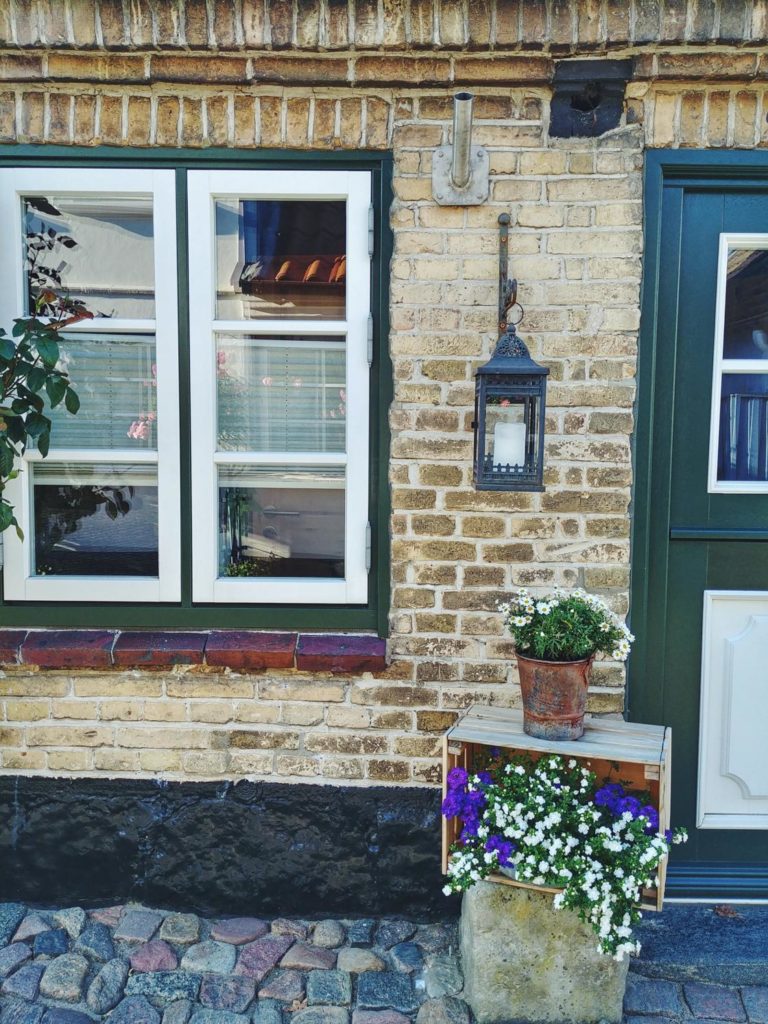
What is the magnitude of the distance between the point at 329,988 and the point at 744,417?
2489 millimetres

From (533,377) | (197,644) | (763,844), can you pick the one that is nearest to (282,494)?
(197,644)

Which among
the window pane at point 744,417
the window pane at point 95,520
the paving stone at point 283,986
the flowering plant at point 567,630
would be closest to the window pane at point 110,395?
the window pane at point 95,520

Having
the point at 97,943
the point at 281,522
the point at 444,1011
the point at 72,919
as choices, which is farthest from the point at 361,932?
the point at 281,522

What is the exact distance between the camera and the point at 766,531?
2.98m

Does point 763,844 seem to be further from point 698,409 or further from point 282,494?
point 282,494

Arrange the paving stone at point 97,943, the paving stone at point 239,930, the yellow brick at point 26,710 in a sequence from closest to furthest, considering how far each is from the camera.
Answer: the paving stone at point 97,943, the paving stone at point 239,930, the yellow brick at point 26,710

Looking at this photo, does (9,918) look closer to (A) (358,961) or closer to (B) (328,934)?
(B) (328,934)

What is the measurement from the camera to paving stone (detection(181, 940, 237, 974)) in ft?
8.93

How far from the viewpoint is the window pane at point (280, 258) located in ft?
9.66

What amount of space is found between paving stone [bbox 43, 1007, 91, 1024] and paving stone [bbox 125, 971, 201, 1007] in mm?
148

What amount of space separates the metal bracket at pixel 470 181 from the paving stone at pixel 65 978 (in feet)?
9.50

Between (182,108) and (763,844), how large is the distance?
11.5 ft

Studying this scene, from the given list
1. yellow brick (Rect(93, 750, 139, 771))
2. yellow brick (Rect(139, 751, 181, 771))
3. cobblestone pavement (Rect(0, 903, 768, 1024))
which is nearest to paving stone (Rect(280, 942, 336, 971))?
cobblestone pavement (Rect(0, 903, 768, 1024))

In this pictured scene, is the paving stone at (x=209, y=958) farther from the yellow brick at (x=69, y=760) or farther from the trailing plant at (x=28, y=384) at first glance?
the trailing plant at (x=28, y=384)
